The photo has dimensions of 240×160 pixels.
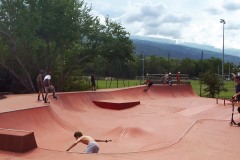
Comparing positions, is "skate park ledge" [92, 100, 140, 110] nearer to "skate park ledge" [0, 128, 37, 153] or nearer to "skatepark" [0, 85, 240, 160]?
"skatepark" [0, 85, 240, 160]

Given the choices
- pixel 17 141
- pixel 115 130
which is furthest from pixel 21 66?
pixel 17 141

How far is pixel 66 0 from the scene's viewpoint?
74.8 ft

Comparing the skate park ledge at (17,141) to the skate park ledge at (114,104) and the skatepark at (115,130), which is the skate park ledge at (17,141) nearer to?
the skatepark at (115,130)

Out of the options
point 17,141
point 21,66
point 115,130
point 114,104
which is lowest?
point 115,130

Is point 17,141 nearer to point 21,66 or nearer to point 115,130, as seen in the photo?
point 115,130

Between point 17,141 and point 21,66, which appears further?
point 21,66

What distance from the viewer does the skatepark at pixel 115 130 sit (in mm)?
6641

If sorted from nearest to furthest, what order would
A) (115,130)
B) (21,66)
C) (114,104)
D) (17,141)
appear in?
(17,141), (115,130), (114,104), (21,66)

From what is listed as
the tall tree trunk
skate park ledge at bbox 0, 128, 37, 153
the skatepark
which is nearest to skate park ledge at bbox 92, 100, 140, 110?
the skatepark

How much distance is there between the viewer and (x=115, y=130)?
11719mm

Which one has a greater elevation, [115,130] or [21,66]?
[21,66]

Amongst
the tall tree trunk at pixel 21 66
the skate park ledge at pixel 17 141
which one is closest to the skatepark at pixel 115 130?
the skate park ledge at pixel 17 141

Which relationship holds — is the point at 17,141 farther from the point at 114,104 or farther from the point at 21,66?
the point at 21,66

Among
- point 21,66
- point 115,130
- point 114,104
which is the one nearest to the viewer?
point 115,130
